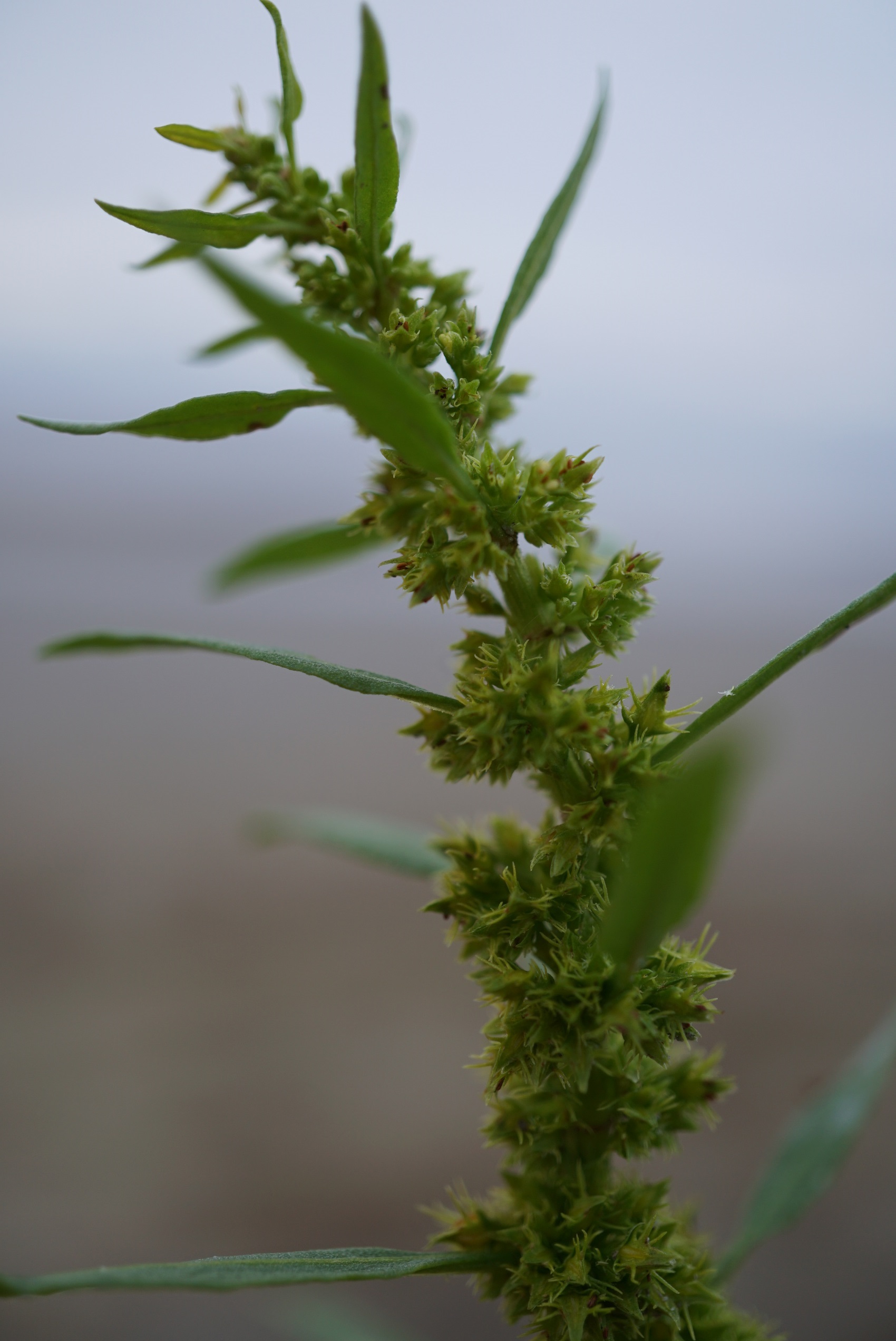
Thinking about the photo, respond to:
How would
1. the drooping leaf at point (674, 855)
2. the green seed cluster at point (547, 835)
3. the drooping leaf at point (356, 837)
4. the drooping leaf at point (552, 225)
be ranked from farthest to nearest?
1. the drooping leaf at point (356, 837)
2. the drooping leaf at point (552, 225)
3. the green seed cluster at point (547, 835)
4. the drooping leaf at point (674, 855)

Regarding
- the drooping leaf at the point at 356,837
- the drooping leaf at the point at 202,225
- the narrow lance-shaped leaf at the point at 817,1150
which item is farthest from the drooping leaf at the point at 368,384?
the narrow lance-shaped leaf at the point at 817,1150

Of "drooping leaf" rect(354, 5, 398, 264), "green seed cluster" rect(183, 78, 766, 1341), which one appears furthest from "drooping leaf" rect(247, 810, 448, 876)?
"drooping leaf" rect(354, 5, 398, 264)

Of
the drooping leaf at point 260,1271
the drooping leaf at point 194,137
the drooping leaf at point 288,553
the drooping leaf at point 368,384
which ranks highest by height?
the drooping leaf at point 194,137

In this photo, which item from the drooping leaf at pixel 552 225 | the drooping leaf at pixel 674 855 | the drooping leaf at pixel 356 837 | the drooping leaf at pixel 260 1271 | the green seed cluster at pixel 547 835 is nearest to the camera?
the drooping leaf at pixel 674 855

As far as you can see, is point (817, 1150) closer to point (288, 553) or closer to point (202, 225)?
point (288, 553)

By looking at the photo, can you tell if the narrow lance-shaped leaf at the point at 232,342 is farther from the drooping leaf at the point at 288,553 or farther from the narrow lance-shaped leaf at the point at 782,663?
the narrow lance-shaped leaf at the point at 782,663

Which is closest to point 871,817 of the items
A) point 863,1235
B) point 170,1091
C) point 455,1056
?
point 863,1235

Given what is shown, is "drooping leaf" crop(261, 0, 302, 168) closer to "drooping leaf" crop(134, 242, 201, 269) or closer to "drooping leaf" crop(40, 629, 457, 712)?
"drooping leaf" crop(134, 242, 201, 269)

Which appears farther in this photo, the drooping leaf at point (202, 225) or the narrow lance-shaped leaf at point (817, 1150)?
the narrow lance-shaped leaf at point (817, 1150)
